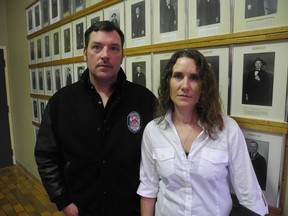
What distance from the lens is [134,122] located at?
4.21 feet

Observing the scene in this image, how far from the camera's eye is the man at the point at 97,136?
1235 millimetres

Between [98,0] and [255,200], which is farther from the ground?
[98,0]

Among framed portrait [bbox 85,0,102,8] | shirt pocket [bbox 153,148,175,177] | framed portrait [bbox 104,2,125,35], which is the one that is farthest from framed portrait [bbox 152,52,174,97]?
framed portrait [bbox 85,0,102,8]

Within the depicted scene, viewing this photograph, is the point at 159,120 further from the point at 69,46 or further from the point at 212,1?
the point at 69,46

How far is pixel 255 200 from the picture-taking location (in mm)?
920

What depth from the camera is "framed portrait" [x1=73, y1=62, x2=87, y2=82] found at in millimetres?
2078

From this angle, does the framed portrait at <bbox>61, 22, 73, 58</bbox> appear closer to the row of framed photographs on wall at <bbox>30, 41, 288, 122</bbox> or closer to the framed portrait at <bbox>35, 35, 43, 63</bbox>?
the framed portrait at <bbox>35, 35, 43, 63</bbox>

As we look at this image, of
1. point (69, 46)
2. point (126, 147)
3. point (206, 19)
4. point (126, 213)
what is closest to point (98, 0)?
point (69, 46)

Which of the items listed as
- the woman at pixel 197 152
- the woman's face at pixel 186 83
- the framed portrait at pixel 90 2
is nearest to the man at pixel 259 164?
the woman at pixel 197 152

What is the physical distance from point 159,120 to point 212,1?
1.99ft

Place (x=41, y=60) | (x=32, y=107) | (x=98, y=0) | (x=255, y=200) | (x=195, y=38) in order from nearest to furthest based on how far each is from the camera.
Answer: (x=255, y=200) < (x=195, y=38) < (x=98, y=0) < (x=41, y=60) < (x=32, y=107)

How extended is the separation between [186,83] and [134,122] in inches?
16.2

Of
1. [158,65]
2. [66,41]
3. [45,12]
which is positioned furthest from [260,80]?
[45,12]

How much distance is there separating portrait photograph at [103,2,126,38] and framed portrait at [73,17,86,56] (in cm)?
35
